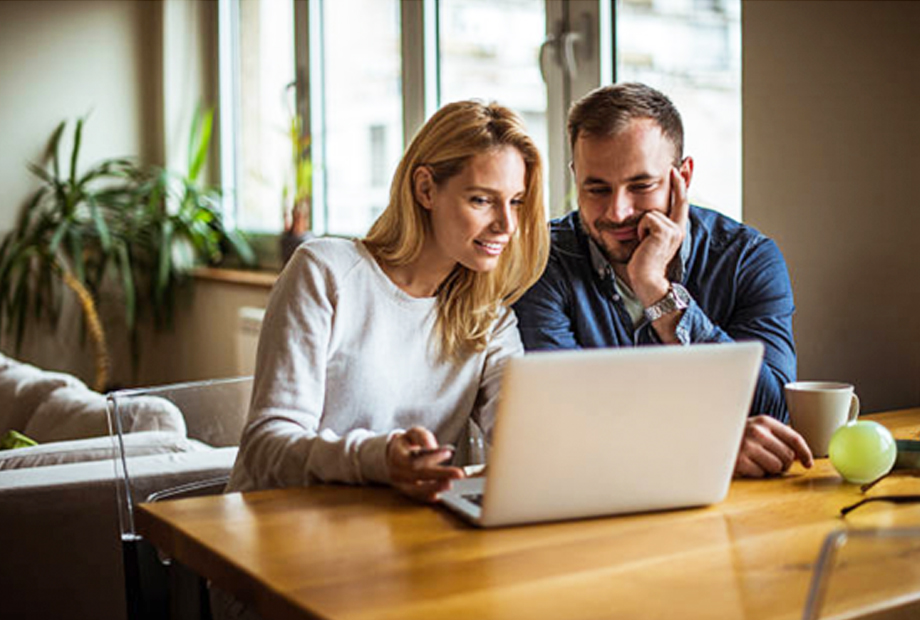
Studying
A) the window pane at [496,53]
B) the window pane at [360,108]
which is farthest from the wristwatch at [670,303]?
the window pane at [360,108]

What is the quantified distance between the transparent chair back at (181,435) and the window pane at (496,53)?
5.42 ft

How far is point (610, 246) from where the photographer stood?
7.14ft

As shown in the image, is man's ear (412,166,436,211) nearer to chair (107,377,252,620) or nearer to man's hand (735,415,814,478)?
chair (107,377,252,620)

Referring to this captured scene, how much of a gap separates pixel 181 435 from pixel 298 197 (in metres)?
2.54

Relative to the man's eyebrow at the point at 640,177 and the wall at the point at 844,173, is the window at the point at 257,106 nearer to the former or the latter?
the wall at the point at 844,173

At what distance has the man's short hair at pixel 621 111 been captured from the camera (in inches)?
84.7

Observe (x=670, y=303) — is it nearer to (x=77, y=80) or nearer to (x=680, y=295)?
(x=680, y=295)

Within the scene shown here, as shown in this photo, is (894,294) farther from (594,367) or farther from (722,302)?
(594,367)

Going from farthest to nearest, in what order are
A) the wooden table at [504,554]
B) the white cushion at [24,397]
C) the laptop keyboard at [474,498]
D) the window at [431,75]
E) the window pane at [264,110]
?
the window pane at [264,110]
the white cushion at [24,397]
the window at [431,75]
the laptop keyboard at [474,498]
the wooden table at [504,554]

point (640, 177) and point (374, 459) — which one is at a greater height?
point (640, 177)

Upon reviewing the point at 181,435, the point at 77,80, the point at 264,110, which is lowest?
the point at 181,435

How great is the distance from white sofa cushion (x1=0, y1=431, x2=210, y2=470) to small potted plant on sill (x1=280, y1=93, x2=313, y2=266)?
2288 millimetres

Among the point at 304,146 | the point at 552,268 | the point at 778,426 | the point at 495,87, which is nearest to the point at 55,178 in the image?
the point at 304,146

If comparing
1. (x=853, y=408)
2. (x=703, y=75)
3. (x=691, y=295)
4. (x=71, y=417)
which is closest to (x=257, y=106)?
(x=71, y=417)
